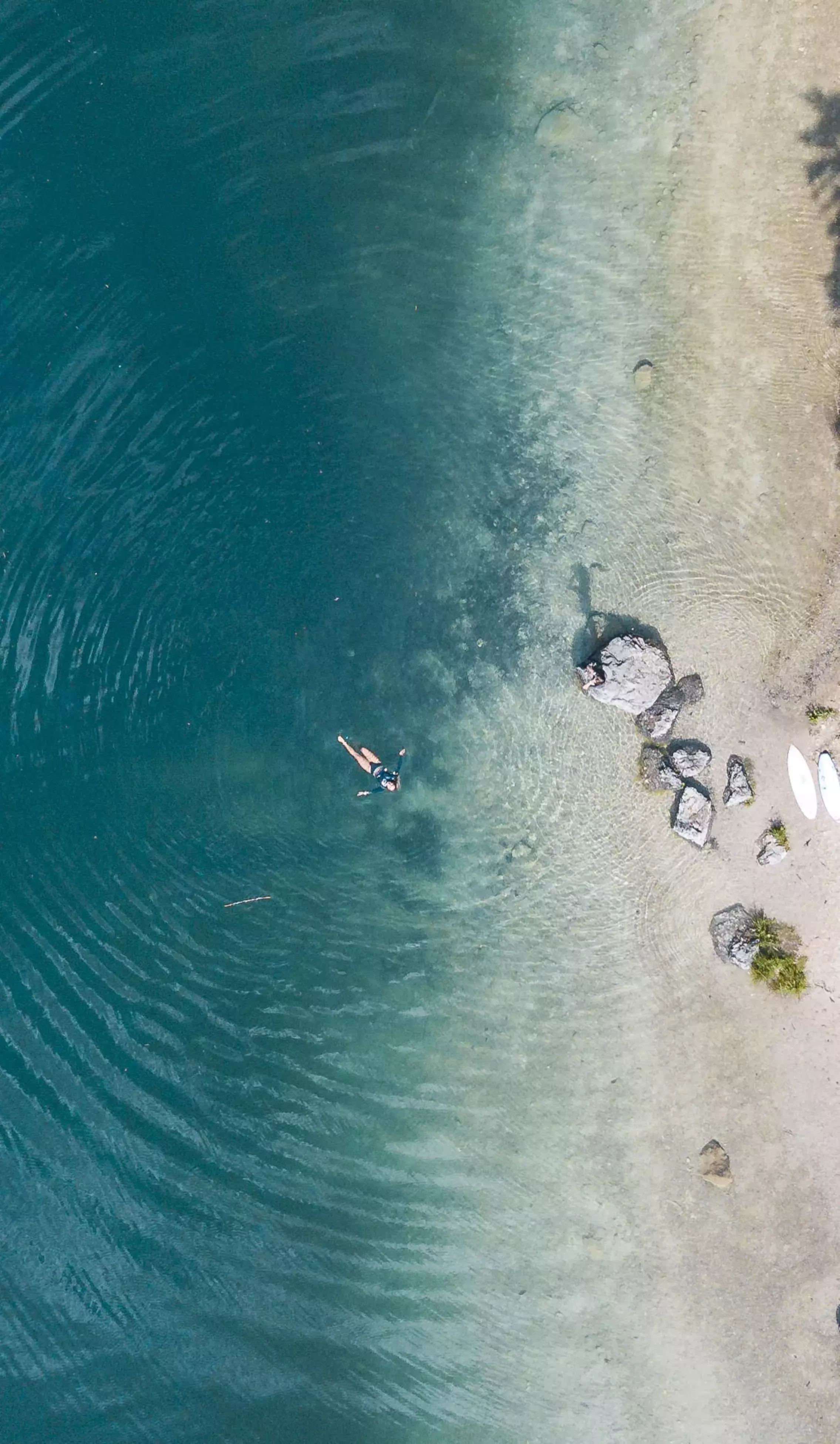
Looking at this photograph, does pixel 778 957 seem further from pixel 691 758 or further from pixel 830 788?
pixel 691 758

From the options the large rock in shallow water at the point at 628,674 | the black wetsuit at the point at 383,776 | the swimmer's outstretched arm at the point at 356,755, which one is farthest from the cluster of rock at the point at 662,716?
the swimmer's outstretched arm at the point at 356,755

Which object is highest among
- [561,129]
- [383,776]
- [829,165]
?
[561,129]

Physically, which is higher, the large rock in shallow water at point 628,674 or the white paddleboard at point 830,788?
the large rock in shallow water at point 628,674

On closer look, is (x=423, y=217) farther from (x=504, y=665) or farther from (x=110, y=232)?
(x=504, y=665)

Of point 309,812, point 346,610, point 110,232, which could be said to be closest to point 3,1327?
point 309,812

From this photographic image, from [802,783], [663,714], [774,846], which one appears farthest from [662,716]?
[774,846]

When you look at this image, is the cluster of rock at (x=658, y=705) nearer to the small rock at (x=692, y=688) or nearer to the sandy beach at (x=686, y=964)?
the small rock at (x=692, y=688)
